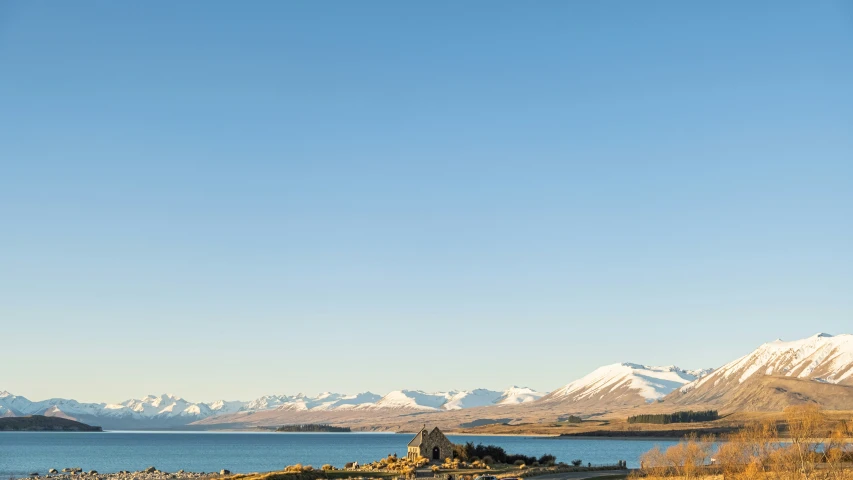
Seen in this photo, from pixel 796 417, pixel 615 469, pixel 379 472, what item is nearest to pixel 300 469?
pixel 379 472

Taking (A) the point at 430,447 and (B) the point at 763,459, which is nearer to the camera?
(B) the point at 763,459

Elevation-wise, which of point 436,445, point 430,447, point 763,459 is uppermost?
point 436,445

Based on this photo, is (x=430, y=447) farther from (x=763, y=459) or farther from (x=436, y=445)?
(x=763, y=459)

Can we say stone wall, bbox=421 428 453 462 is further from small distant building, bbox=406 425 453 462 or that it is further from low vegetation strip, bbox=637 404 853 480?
low vegetation strip, bbox=637 404 853 480

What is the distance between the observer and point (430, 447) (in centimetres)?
11056

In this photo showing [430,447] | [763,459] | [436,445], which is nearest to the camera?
[763,459]

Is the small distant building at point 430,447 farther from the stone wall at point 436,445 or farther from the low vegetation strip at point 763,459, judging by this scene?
the low vegetation strip at point 763,459

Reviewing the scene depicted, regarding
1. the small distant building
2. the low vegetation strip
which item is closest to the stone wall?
the small distant building

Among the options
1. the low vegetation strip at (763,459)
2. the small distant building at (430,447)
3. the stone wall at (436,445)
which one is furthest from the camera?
the stone wall at (436,445)

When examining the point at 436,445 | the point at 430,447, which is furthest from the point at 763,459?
the point at 436,445

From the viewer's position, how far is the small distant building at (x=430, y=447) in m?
109

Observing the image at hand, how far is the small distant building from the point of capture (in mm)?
109438

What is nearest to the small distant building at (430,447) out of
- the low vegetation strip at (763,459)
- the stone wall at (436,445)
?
the stone wall at (436,445)

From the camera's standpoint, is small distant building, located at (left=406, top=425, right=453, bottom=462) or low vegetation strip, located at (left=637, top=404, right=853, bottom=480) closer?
low vegetation strip, located at (left=637, top=404, right=853, bottom=480)
